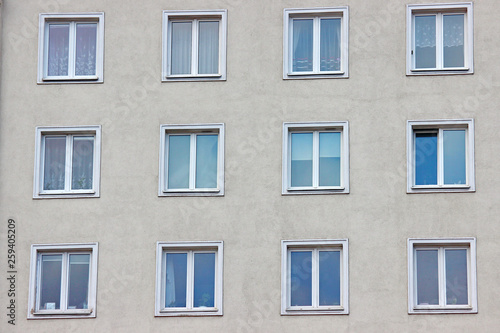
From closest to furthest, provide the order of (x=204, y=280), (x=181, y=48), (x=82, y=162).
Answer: (x=204, y=280)
(x=82, y=162)
(x=181, y=48)

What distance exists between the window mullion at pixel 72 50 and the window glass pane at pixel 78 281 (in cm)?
518

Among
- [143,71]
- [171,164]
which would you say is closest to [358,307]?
[171,164]

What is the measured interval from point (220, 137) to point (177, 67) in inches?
96.0

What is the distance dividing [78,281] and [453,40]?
1218 cm

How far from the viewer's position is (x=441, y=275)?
114 ft

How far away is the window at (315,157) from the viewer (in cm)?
3528

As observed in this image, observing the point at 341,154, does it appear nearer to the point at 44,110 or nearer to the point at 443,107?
the point at 443,107

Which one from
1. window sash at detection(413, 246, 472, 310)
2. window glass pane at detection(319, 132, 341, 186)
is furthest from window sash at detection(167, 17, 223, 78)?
window sash at detection(413, 246, 472, 310)

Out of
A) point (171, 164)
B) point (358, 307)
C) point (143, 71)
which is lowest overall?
point (358, 307)

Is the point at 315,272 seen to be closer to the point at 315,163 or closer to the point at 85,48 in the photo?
the point at 315,163

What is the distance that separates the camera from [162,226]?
35.3 m

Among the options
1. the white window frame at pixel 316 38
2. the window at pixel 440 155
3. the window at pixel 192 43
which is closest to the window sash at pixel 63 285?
the window at pixel 192 43

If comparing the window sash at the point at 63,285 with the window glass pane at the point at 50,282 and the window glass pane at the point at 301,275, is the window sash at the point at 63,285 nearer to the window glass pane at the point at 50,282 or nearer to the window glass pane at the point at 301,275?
the window glass pane at the point at 50,282

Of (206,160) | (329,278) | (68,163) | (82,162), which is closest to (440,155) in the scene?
(329,278)
